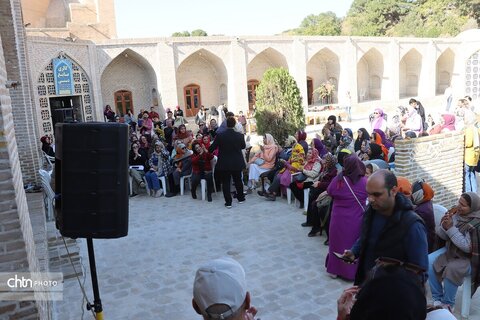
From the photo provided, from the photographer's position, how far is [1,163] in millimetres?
2389

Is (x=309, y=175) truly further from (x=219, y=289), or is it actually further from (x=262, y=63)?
(x=262, y=63)

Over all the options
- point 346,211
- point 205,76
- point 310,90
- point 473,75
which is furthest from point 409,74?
point 346,211

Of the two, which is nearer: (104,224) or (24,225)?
(24,225)

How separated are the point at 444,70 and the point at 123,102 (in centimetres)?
2275

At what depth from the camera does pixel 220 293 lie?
150cm

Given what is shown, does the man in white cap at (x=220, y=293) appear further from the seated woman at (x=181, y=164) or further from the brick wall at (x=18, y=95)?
the brick wall at (x=18, y=95)

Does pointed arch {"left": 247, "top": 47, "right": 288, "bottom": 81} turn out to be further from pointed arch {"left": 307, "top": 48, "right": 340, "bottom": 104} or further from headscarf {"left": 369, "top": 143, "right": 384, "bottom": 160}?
headscarf {"left": 369, "top": 143, "right": 384, "bottom": 160}

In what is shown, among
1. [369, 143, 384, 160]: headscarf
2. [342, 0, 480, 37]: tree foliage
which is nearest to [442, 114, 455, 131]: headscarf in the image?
[369, 143, 384, 160]: headscarf

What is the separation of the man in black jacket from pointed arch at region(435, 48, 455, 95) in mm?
29669

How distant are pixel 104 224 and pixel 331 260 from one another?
2.65m

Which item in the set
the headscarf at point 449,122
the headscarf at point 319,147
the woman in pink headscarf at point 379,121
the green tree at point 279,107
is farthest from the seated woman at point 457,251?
the green tree at point 279,107

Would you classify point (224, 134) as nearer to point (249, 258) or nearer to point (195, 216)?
point (195, 216)

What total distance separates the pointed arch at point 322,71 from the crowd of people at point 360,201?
13.4 metres

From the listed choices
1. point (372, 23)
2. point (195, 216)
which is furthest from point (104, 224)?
point (372, 23)
